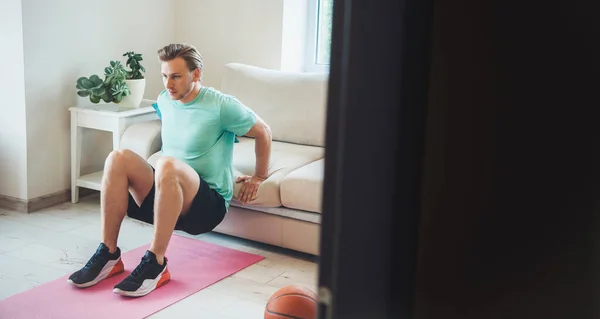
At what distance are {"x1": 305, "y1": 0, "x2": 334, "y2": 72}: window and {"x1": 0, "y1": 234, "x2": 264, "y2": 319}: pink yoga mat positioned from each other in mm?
1629

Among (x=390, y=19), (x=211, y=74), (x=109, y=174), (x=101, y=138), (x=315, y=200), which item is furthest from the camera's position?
(x=211, y=74)

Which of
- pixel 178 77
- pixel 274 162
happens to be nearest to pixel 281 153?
pixel 274 162

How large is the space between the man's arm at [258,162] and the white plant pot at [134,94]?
3.06ft

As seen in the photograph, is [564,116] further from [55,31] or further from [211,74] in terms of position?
[211,74]

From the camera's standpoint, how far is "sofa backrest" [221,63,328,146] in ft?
11.4

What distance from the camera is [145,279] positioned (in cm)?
254

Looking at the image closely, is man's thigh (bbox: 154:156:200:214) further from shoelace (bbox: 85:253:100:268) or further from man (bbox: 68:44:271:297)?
shoelace (bbox: 85:253:100:268)

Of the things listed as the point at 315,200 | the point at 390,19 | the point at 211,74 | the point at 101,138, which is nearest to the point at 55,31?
the point at 101,138

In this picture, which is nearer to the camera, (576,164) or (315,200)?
(576,164)

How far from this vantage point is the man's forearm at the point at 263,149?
288cm

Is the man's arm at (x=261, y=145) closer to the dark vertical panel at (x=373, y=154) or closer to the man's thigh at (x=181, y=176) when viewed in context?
the man's thigh at (x=181, y=176)

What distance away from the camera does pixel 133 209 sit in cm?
275

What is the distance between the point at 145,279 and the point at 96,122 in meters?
1.22

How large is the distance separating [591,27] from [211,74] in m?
3.97
